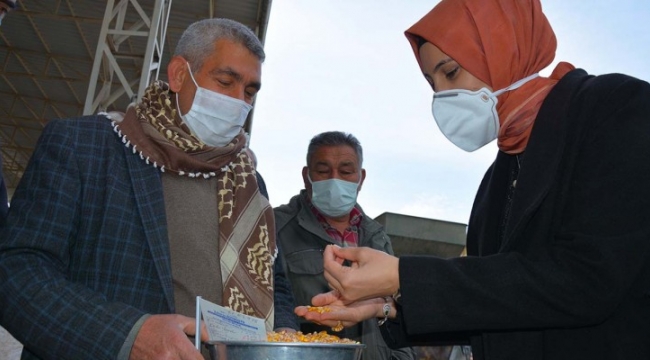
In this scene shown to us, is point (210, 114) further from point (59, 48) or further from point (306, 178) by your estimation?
point (59, 48)

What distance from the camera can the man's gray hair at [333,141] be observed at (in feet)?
14.1

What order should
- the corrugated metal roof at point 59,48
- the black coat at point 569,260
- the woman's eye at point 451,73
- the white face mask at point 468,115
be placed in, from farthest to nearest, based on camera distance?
1. the corrugated metal roof at point 59,48
2. the woman's eye at point 451,73
3. the white face mask at point 468,115
4. the black coat at point 569,260

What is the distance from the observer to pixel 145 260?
2.23 meters

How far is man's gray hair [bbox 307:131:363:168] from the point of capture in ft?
14.1

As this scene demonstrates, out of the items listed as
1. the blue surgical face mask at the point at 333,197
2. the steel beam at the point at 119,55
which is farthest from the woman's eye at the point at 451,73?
the steel beam at the point at 119,55

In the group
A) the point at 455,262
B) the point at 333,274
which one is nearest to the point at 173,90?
the point at 333,274

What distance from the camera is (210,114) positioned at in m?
2.67

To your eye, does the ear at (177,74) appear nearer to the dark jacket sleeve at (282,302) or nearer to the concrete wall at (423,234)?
the dark jacket sleeve at (282,302)

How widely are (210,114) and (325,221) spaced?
1.63 meters

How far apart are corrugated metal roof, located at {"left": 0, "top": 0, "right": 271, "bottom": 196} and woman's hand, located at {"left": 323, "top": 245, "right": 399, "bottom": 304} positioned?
24.2ft

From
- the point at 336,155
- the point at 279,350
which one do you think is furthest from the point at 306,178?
the point at 279,350

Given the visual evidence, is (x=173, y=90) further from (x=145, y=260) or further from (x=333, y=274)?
(x=333, y=274)

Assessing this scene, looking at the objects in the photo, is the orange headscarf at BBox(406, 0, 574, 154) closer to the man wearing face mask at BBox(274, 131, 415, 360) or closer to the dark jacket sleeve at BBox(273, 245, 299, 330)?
the dark jacket sleeve at BBox(273, 245, 299, 330)

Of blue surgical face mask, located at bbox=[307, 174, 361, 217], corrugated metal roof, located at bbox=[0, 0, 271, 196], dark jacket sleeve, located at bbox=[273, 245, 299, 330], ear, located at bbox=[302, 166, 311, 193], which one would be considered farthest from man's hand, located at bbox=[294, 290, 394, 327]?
corrugated metal roof, located at bbox=[0, 0, 271, 196]
